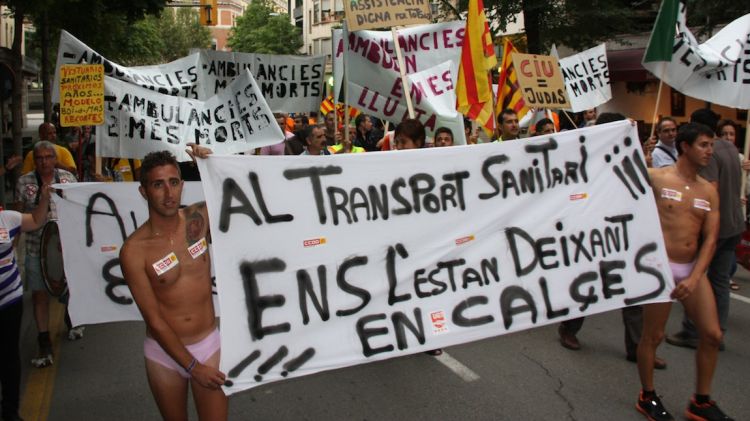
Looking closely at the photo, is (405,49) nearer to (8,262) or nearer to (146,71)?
(146,71)

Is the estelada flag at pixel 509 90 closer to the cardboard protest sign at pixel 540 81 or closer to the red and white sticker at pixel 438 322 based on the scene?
the cardboard protest sign at pixel 540 81

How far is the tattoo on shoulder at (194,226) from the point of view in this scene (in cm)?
336

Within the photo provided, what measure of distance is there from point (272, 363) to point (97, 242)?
225 cm

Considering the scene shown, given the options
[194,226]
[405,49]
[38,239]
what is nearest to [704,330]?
[194,226]

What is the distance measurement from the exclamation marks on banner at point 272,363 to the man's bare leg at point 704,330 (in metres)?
2.30

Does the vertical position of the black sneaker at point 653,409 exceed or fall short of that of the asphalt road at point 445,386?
it exceeds it

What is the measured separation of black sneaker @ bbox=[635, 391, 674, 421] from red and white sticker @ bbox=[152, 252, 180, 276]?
291 cm

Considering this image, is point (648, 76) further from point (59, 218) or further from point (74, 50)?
point (59, 218)

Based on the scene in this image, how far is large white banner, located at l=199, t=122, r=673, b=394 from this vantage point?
3418 mm

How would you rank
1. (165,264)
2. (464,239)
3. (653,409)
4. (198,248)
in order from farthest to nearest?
(653,409) → (464,239) → (198,248) → (165,264)

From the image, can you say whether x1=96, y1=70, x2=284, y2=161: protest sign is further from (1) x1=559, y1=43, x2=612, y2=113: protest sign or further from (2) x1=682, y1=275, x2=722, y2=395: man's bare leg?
(1) x1=559, y1=43, x2=612, y2=113: protest sign

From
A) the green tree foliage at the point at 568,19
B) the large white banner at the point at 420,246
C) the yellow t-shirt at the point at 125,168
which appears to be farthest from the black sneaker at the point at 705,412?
the green tree foliage at the point at 568,19

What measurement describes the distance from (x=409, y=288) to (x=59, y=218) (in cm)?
266

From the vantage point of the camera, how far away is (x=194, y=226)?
11.2 ft
